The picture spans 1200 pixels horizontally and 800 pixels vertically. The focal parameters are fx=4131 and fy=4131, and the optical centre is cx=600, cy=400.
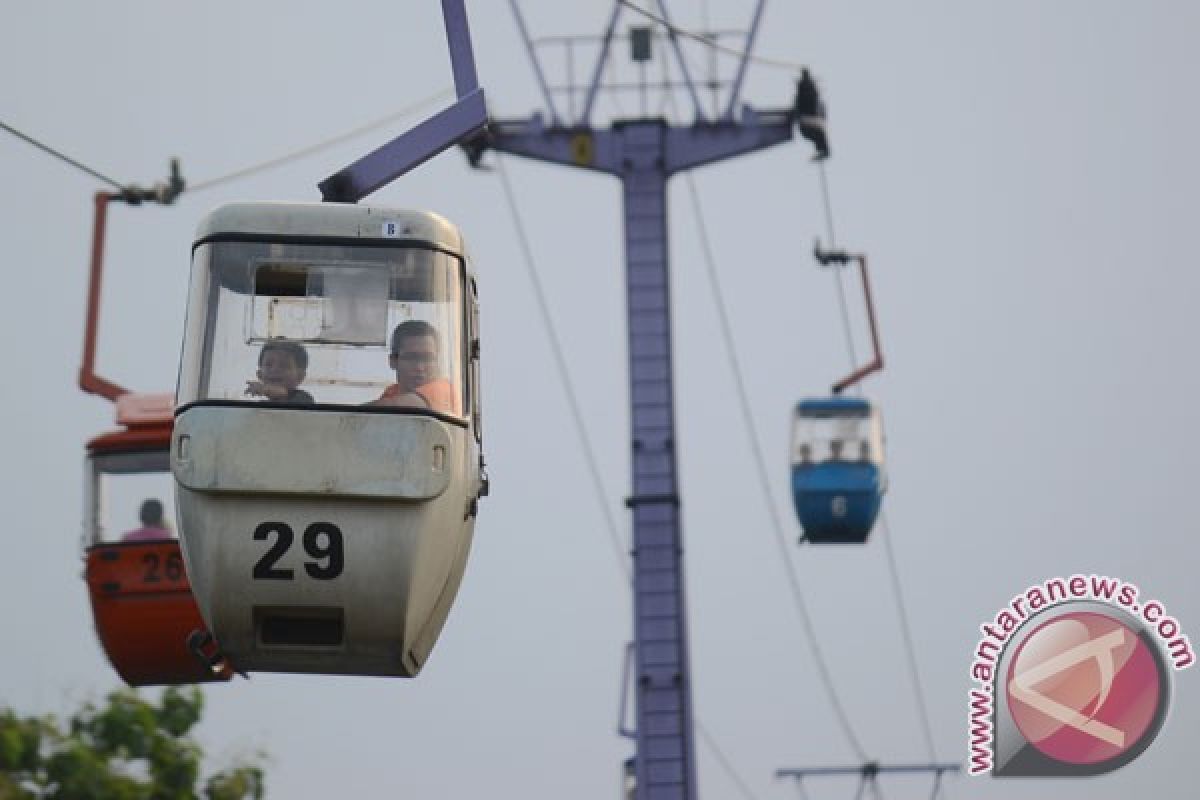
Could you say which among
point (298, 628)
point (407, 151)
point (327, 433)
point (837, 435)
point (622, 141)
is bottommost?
point (298, 628)

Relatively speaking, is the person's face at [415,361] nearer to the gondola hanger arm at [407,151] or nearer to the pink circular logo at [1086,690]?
the gondola hanger arm at [407,151]

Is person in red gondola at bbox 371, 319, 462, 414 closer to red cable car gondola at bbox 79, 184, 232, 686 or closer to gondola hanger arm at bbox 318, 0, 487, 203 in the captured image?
gondola hanger arm at bbox 318, 0, 487, 203

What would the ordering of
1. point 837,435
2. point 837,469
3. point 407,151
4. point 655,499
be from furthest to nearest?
point 655,499
point 837,435
point 837,469
point 407,151

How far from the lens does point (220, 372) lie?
1622cm

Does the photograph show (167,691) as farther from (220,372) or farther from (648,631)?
(220,372)

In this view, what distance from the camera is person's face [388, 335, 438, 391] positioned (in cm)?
1634

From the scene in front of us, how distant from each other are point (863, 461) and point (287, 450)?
982 inches

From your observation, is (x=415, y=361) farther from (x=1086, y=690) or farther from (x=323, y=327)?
(x=1086, y=690)

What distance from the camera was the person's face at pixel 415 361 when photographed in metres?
16.3

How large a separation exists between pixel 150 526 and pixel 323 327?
32.7ft

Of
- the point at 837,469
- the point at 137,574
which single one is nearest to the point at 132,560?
the point at 137,574

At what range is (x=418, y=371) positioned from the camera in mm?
16406

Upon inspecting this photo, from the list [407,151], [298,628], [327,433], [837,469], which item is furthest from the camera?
[837,469]

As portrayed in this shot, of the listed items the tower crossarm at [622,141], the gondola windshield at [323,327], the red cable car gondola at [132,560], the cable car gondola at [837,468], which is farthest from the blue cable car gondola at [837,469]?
the gondola windshield at [323,327]
